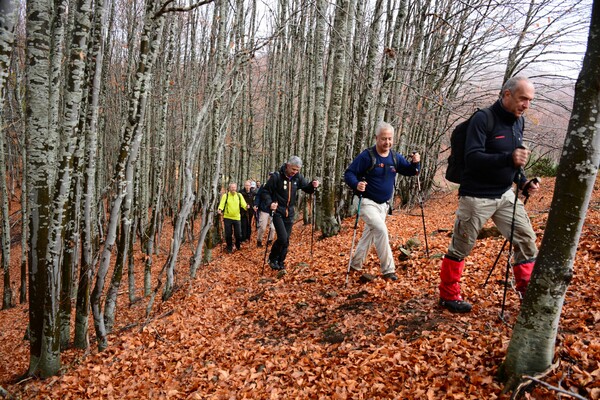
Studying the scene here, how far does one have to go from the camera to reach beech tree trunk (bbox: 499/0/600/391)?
84.3 inches

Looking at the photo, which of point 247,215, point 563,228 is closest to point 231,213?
point 247,215

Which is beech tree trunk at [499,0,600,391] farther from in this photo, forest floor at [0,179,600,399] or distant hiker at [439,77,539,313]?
distant hiker at [439,77,539,313]

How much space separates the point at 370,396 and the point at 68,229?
4.41m

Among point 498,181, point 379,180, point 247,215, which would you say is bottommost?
point 247,215

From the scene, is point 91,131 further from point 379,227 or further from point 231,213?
point 231,213

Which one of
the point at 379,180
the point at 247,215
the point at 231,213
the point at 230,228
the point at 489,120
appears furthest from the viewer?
the point at 247,215

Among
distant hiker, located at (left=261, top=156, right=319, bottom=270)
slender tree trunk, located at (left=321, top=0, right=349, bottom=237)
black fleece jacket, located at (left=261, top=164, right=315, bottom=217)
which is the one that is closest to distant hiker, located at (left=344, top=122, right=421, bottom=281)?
distant hiker, located at (left=261, top=156, right=319, bottom=270)

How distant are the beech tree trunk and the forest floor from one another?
265 mm

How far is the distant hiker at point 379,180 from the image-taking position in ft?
17.4

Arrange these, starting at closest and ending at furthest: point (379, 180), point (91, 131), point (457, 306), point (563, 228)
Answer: point (563, 228)
point (457, 306)
point (91, 131)
point (379, 180)

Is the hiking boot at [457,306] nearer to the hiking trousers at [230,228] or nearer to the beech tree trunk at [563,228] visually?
the beech tree trunk at [563,228]

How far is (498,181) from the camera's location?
140 inches

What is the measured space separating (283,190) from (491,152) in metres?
4.96

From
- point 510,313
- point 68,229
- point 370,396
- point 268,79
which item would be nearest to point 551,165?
point 268,79
